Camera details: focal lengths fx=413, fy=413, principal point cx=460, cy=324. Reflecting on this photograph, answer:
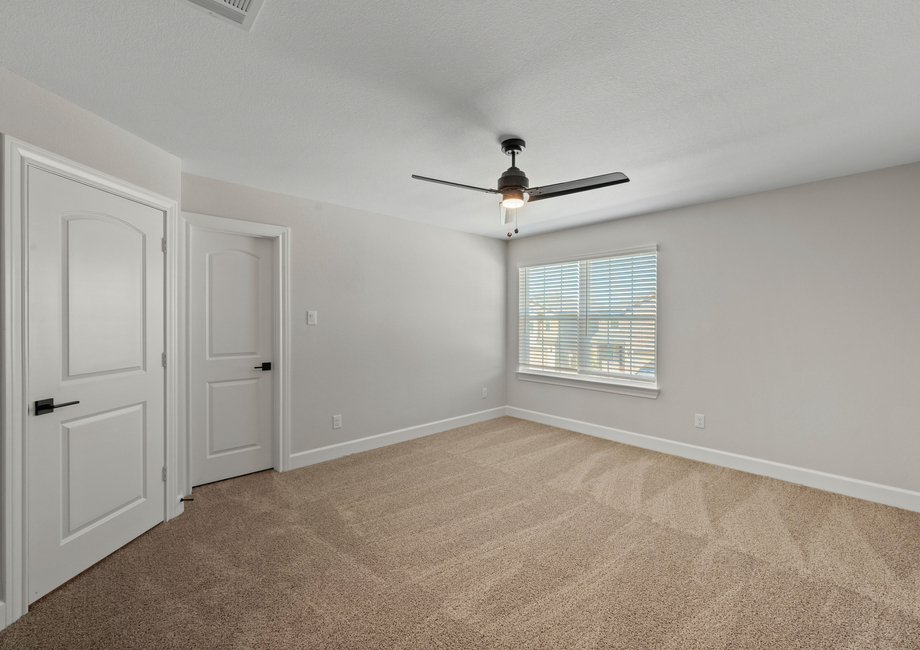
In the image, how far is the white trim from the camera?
4.29 meters

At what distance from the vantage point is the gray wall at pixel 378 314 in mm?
3756

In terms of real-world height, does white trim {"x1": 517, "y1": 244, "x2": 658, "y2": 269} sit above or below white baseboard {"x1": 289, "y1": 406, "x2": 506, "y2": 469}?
above

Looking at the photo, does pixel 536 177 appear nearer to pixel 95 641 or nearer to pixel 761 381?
pixel 761 381

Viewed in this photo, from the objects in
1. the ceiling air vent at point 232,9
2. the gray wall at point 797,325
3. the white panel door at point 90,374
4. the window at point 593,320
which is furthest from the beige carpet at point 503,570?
the ceiling air vent at point 232,9

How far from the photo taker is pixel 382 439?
14.3 ft

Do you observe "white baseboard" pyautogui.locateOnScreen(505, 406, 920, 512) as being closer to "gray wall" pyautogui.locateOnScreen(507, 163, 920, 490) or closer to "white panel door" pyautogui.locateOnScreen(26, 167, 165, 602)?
"gray wall" pyautogui.locateOnScreen(507, 163, 920, 490)

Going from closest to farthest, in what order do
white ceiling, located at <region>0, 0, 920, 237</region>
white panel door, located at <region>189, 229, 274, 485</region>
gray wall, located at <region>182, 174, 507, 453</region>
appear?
white ceiling, located at <region>0, 0, 920, 237</region>
white panel door, located at <region>189, 229, 274, 485</region>
gray wall, located at <region>182, 174, 507, 453</region>

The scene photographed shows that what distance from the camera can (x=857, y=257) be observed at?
3135 mm

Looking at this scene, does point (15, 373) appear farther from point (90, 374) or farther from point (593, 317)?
point (593, 317)

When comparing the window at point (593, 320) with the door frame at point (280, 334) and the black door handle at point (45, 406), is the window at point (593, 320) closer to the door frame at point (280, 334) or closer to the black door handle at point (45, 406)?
the door frame at point (280, 334)

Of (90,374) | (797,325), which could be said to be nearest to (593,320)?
(797,325)

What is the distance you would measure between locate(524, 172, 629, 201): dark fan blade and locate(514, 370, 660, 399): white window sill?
2.56 m

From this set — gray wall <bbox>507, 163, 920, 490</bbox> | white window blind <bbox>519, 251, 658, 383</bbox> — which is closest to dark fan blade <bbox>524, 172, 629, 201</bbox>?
gray wall <bbox>507, 163, 920, 490</bbox>

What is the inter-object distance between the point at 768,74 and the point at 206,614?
141 inches
